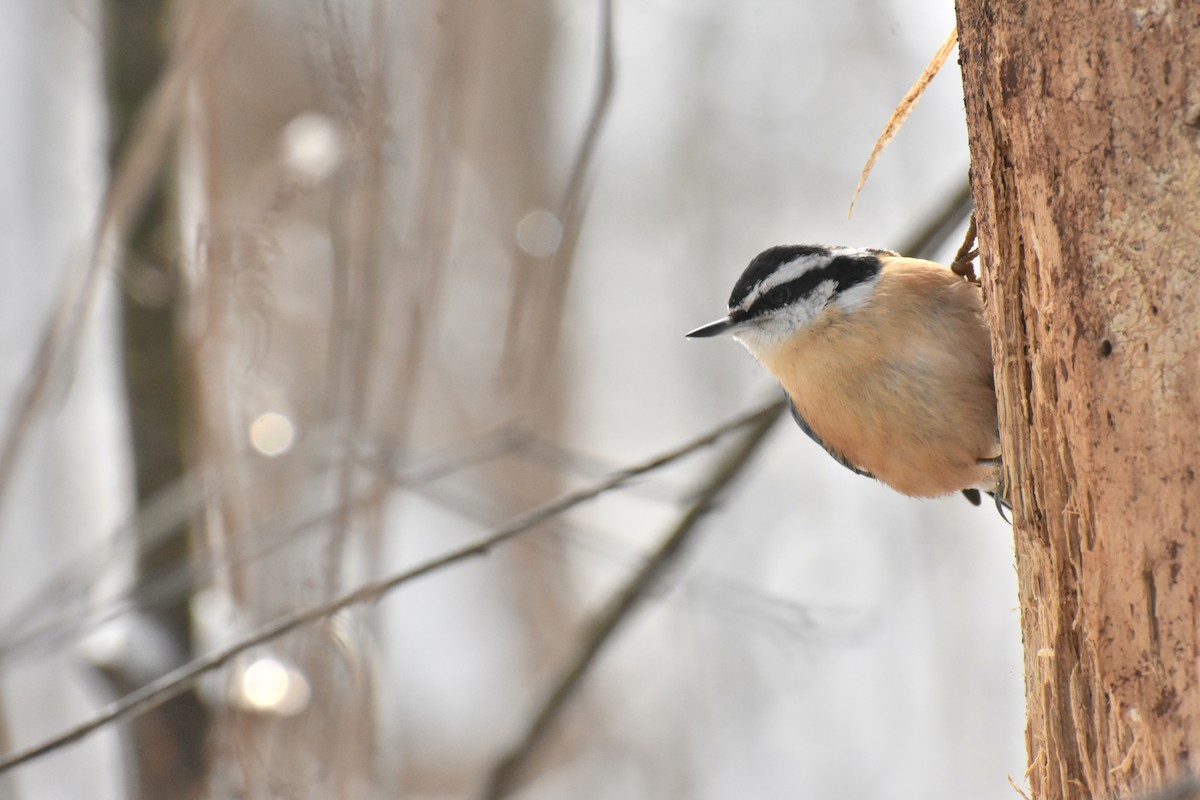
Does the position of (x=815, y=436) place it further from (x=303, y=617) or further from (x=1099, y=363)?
(x=303, y=617)

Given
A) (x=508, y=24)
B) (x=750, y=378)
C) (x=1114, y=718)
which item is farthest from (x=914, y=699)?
(x=1114, y=718)

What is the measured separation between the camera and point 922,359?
2.11 meters

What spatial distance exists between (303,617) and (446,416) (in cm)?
463

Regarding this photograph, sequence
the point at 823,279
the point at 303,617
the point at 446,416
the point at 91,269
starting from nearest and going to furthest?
the point at 303,617, the point at 91,269, the point at 823,279, the point at 446,416

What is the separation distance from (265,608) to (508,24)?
3176 mm

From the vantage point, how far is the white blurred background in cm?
233

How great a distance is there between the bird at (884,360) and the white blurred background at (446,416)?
345 millimetres

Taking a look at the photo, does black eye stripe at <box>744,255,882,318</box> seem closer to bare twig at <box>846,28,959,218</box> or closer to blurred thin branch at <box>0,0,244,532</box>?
bare twig at <box>846,28,959,218</box>

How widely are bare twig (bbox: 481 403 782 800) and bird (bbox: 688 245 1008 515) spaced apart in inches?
7.4

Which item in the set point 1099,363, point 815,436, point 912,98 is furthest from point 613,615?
point 1099,363

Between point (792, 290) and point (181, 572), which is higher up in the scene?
point (792, 290)

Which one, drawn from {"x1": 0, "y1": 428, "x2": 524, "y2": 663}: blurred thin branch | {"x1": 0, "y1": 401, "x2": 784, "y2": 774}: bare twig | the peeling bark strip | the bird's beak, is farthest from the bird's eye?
the peeling bark strip

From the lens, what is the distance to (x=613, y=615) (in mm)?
2604

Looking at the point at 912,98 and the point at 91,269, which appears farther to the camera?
the point at 91,269
